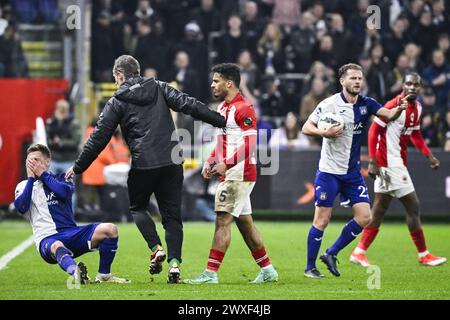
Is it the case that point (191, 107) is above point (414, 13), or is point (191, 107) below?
below

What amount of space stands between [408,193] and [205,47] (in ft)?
35.3

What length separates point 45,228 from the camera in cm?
1023

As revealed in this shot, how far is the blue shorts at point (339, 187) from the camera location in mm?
11461

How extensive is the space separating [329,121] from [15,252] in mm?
5278

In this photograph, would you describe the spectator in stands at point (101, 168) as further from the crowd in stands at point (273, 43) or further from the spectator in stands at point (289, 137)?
the spectator in stands at point (289, 137)

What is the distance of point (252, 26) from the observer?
23.7 m

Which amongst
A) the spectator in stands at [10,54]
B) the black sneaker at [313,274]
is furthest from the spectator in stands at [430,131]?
the black sneaker at [313,274]

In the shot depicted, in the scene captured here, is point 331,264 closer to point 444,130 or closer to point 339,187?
point 339,187

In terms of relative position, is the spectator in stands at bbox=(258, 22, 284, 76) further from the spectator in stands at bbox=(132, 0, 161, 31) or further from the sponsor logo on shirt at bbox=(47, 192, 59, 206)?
the sponsor logo on shirt at bbox=(47, 192, 59, 206)

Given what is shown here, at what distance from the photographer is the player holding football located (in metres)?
11.4

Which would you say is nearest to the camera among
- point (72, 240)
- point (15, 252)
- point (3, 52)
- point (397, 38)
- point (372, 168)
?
point (72, 240)

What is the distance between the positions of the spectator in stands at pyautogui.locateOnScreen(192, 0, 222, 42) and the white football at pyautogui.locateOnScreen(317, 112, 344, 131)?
12.9 meters

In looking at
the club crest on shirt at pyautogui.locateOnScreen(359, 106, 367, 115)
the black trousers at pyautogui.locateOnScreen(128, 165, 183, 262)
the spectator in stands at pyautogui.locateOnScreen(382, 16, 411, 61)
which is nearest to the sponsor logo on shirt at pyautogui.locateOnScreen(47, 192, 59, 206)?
the black trousers at pyautogui.locateOnScreen(128, 165, 183, 262)

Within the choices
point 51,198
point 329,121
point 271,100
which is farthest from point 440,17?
point 51,198
